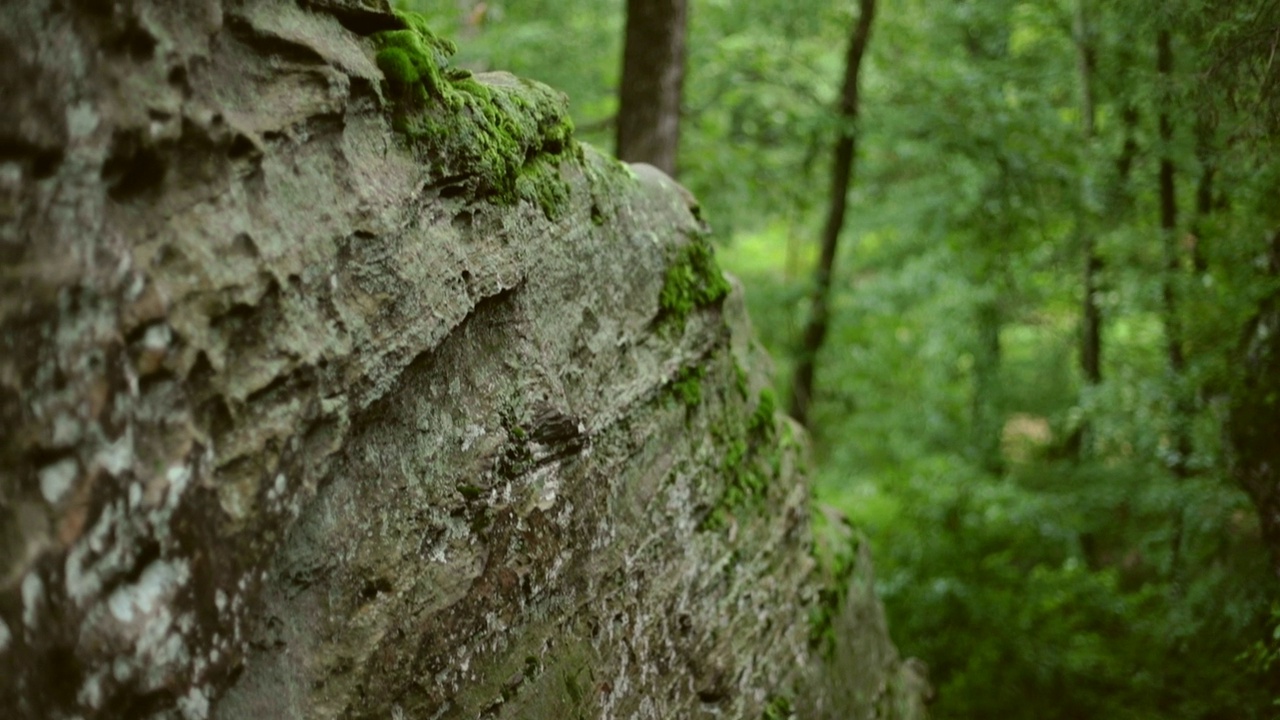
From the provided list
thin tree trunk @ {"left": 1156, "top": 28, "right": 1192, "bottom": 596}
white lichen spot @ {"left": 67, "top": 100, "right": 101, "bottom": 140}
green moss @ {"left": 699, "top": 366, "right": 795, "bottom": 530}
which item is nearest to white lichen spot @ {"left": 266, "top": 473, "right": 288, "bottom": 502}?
white lichen spot @ {"left": 67, "top": 100, "right": 101, "bottom": 140}

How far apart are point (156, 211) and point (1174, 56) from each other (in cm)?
880

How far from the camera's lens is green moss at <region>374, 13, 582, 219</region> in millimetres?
3117

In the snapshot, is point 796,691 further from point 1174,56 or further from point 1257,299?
point 1174,56

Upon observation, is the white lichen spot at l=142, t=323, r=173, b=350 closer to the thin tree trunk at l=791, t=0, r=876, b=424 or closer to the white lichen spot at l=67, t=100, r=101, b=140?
the white lichen spot at l=67, t=100, r=101, b=140

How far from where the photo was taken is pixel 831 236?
36.7ft

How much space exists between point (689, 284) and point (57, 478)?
320cm

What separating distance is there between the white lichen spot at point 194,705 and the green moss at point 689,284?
2.68m

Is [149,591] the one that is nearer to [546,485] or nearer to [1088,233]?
[546,485]

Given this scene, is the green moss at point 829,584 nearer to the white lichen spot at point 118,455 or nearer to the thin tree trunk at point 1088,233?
the white lichen spot at point 118,455

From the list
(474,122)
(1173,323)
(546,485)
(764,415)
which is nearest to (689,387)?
(764,415)

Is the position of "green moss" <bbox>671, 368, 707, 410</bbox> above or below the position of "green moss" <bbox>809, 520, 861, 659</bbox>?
above

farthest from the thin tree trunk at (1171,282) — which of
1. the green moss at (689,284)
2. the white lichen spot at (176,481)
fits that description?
the white lichen spot at (176,481)

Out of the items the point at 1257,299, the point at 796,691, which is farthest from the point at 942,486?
the point at 796,691

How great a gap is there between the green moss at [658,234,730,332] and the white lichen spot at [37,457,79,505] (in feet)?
9.22
